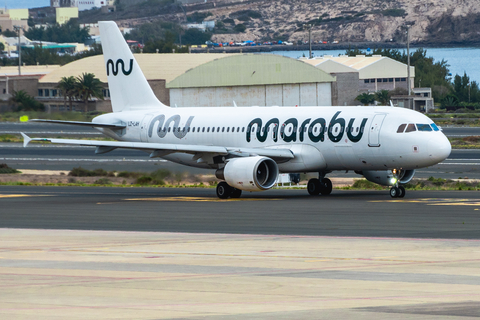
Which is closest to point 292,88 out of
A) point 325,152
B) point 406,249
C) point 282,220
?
point 325,152

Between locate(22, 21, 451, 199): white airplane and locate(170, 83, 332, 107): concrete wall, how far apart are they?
6538 cm

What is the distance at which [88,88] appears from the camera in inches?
4970

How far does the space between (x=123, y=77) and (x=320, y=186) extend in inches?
539

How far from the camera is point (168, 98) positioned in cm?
12162

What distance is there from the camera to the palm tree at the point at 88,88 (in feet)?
414

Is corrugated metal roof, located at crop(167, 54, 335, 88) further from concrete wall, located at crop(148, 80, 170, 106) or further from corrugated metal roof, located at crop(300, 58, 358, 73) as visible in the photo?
corrugated metal roof, located at crop(300, 58, 358, 73)

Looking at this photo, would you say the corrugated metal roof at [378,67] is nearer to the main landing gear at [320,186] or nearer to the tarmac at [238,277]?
the main landing gear at [320,186]

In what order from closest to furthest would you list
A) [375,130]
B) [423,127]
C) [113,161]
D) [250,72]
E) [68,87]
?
[423,127] < [375,130] < [113,161] < [250,72] < [68,87]

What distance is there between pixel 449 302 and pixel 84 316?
5.96m

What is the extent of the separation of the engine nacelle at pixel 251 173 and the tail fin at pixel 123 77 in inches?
397

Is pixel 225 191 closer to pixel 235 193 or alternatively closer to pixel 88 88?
pixel 235 193

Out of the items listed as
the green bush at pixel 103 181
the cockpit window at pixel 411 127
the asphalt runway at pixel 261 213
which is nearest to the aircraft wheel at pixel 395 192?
the asphalt runway at pixel 261 213

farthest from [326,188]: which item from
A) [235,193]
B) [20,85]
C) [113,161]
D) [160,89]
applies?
[20,85]

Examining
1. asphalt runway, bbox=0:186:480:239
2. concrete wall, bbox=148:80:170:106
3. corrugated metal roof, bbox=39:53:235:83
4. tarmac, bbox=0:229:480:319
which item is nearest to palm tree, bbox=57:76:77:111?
corrugated metal roof, bbox=39:53:235:83
